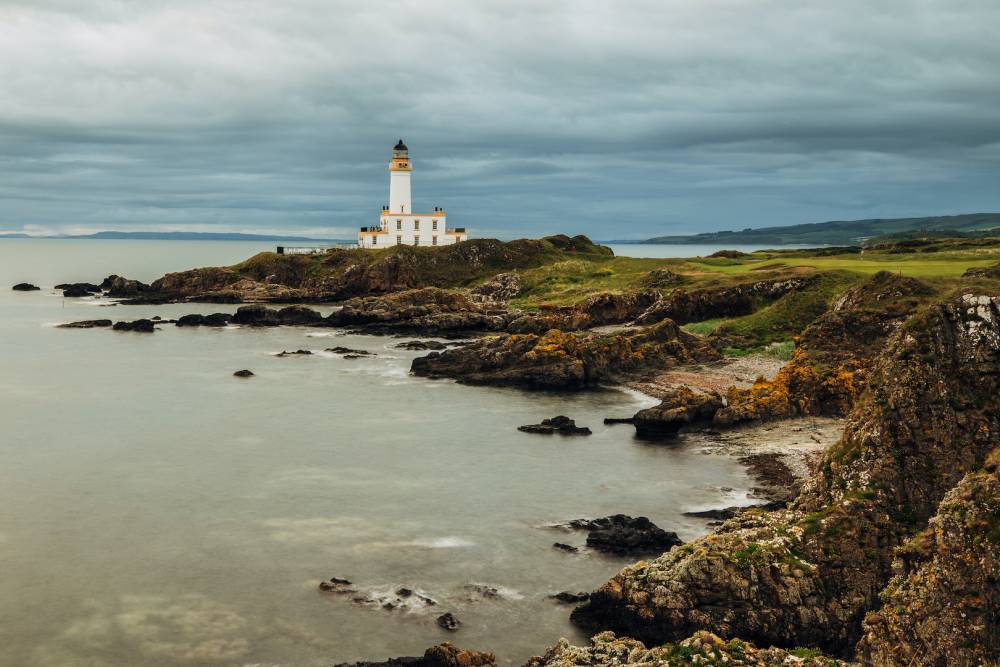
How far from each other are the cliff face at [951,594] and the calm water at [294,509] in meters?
7.95

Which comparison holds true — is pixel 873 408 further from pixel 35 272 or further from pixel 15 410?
pixel 35 272

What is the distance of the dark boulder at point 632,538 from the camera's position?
70.2 feet

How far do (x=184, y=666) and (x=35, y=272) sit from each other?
17503 centimetres

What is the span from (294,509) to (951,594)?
19.2m

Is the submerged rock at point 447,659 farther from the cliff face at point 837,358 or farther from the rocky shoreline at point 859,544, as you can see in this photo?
the cliff face at point 837,358

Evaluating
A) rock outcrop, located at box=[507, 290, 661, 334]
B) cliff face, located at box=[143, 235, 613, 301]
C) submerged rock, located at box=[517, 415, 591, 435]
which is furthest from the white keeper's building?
submerged rock, located at box=[517, 415, 591, 435]

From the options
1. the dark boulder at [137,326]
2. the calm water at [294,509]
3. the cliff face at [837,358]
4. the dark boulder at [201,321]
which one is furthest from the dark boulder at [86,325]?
the cliff face at [837,358]

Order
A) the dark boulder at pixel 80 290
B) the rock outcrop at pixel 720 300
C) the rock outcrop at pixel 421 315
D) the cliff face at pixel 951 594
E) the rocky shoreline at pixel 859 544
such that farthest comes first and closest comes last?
the dark boulder at pixel 80 290 < the rock outcrop at pixel 421 315 < the rock outcrop at pixel 720 300 < the rocky shoreline at pixel 859 544 < the cliff face at pixel 951 594

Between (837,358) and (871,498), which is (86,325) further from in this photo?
(871,498)

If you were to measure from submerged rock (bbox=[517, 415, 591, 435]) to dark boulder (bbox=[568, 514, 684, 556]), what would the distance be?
1197 centimetres

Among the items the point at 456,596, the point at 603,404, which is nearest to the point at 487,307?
the point at 603,404

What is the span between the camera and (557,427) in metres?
35.6

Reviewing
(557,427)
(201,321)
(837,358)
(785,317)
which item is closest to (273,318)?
(201,321)

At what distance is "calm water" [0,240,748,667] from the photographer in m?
17.7
